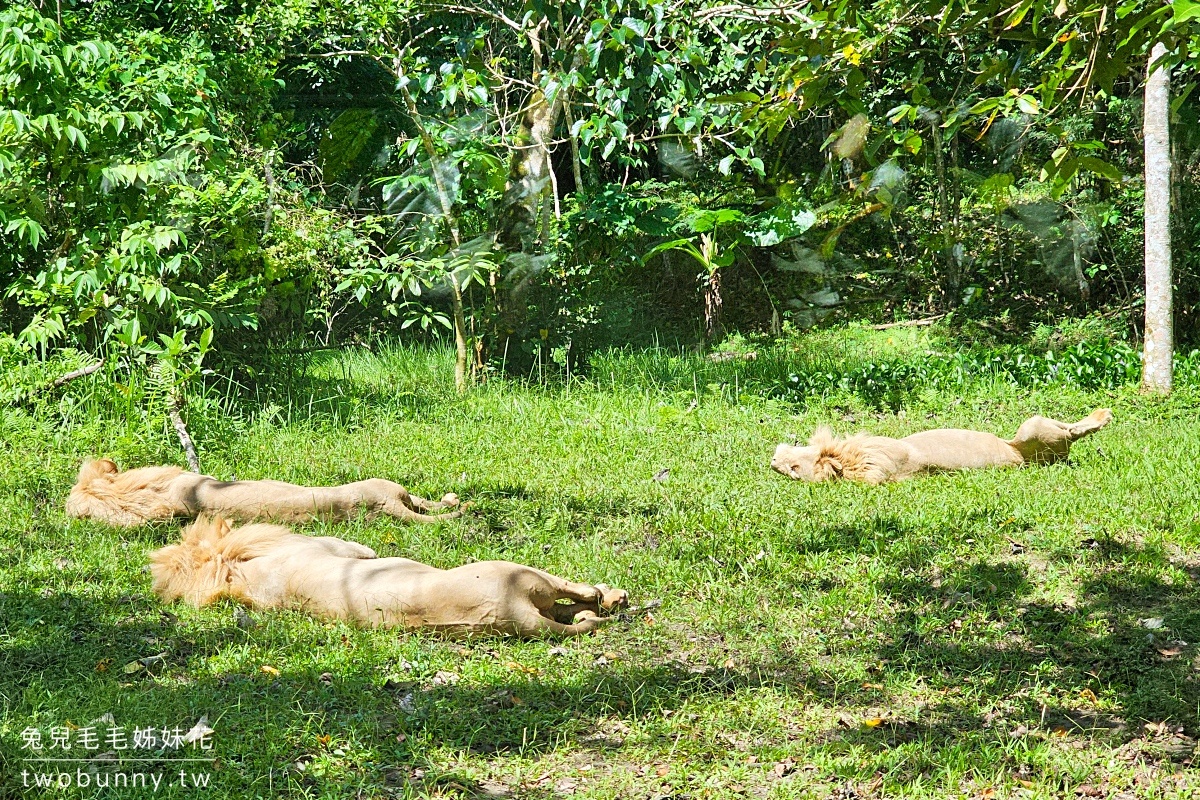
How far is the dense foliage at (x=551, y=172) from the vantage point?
4.25 meters

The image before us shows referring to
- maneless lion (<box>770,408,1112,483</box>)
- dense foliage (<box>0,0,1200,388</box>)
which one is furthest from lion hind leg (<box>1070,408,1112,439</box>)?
dense foliage (<box>0,0,1200,388</box>)

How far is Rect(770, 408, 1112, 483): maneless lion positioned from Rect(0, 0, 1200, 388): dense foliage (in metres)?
1.36

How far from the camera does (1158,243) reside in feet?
29.2

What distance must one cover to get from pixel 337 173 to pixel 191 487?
27.9ft

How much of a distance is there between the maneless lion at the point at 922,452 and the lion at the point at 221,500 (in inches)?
88.1

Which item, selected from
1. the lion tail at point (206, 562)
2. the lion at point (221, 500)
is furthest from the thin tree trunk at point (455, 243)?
the lion tail at point (206, 562)

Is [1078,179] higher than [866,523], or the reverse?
[1078,179]

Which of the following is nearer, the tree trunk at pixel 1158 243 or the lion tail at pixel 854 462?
the lion tail at pixel 854 462

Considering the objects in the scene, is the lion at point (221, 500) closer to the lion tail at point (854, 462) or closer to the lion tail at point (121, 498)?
the lion tail at point (121, 498)

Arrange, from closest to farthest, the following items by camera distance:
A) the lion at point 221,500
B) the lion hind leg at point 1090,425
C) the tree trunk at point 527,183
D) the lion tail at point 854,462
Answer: the lion at point 221,500 → the lion tail at point 854,462 → the lion hind leg at point 1090,425 → the tree trunk at point 527,183

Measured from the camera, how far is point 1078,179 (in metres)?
11.2

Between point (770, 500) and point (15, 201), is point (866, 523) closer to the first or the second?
point (770, 500)

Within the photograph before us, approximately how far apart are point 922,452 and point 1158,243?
381 cm

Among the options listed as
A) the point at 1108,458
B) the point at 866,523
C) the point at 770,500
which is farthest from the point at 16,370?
the point at 1108,458
